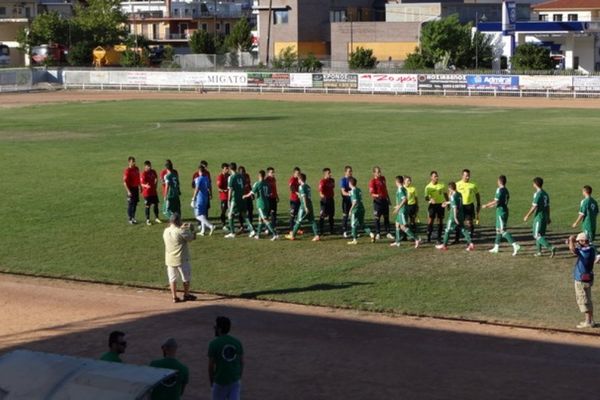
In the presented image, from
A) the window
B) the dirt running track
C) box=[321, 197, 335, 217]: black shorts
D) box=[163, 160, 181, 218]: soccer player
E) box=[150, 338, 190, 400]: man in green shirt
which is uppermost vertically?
the window

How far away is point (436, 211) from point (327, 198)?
2705mm

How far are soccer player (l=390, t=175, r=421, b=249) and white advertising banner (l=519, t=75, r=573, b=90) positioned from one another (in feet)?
161

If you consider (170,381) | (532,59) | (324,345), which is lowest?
(324,345)

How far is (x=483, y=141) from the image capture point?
4450 centimetres

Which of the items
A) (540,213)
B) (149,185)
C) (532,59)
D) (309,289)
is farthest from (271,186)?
(532,59)

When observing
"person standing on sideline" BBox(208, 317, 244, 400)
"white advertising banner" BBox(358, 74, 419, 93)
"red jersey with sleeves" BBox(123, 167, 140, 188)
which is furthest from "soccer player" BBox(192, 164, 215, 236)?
"white advertising banner" BBox(358, 74, 419, 93)

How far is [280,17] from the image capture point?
11331cm

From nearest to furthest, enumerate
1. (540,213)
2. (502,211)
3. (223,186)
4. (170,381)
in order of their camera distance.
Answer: (170,381), (540,213), (502,211), (223,186)

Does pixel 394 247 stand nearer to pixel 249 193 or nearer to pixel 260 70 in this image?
pixel 249 193

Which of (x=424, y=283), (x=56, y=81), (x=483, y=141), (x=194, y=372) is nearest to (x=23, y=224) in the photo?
(x=424, y=283)

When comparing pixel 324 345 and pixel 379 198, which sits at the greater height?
pixel 379 198

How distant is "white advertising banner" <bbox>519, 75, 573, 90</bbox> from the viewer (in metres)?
70.3

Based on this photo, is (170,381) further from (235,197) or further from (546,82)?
(546,82)

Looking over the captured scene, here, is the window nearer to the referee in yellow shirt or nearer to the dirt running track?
the referee in yellow shirt
